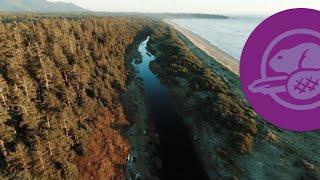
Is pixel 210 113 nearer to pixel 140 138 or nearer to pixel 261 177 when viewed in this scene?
pixel 140 138

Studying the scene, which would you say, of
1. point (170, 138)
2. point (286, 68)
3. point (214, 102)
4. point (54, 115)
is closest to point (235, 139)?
point (170, 138)

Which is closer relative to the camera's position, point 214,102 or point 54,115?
point 54,115

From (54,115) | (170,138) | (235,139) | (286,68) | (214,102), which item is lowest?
(170,138)

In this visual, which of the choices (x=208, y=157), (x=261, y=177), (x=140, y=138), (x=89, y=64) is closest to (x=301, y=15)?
→ (x=261, y=177)

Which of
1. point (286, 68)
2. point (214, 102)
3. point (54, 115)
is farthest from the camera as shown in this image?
point (214, 102)

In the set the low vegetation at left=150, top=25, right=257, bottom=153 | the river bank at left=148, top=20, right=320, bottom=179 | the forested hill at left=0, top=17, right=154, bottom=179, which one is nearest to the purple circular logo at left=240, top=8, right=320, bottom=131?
the forested hill at left=0, top=17, right=154, bottom=179

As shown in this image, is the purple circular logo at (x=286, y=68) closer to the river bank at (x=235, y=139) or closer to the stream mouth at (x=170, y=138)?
the river bank at (x=235, y=139)

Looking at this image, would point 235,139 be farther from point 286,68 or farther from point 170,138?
point 286,68
